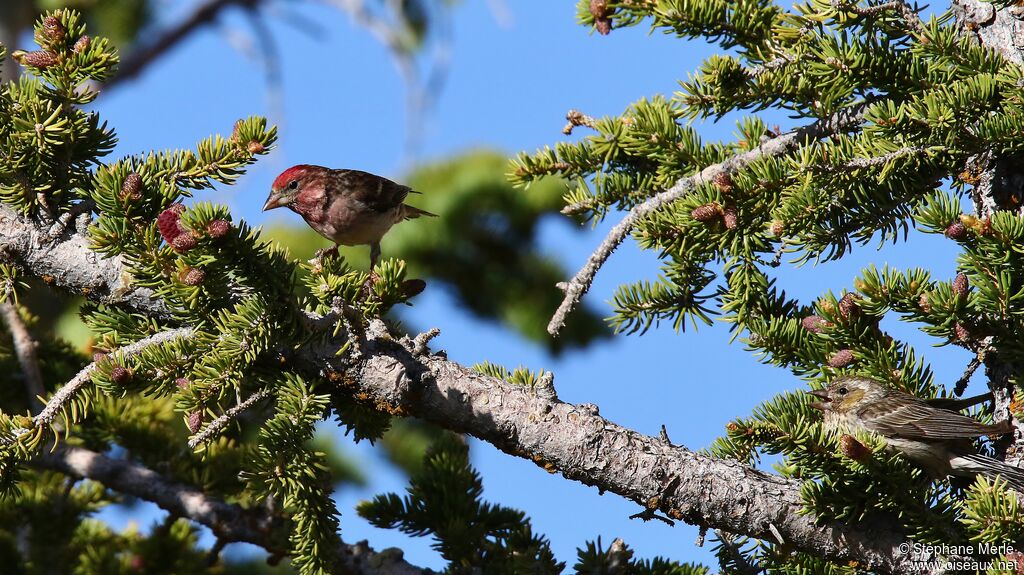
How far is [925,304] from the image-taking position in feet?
8.74

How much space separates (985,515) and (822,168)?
1054 millimetres

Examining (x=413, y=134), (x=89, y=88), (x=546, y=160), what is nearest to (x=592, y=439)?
(x=546, y=160)

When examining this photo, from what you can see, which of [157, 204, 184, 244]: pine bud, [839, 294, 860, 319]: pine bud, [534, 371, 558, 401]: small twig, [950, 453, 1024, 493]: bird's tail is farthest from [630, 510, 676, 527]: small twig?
[157, 204, 184, 244]: pine bud

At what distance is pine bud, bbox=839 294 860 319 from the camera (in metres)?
2.85

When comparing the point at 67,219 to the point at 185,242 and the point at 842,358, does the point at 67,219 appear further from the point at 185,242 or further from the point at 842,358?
the point at 842,358

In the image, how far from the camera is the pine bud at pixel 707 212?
2953mm

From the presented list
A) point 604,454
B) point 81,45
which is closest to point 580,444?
point 604,454

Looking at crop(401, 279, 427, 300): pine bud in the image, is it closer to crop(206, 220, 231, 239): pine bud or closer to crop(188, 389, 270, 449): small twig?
crop(188, 389, 270, 449): small twig

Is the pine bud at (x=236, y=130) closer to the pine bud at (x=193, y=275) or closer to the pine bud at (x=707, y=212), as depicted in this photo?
the pine bud at (x=193, y=275)

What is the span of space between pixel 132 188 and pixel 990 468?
2.64 m

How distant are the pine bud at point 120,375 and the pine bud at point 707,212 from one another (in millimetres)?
1747

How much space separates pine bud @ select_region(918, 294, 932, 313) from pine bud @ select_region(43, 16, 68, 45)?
8.74ft

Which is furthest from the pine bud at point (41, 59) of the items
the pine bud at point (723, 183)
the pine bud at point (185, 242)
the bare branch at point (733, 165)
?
the pine bud at point (723, 183)

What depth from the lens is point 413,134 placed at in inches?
359
